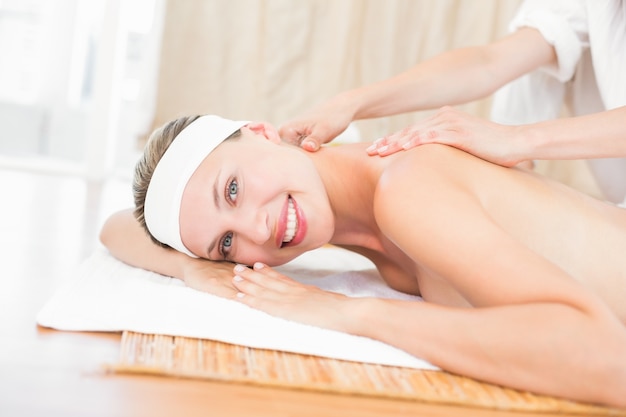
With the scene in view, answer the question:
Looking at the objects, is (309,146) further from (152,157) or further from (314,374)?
(314,374)

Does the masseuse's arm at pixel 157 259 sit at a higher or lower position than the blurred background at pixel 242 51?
lower

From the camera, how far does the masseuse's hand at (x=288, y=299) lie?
1624mm

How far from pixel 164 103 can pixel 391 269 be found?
2369 mm

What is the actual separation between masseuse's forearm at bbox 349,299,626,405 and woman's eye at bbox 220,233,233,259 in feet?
1.83

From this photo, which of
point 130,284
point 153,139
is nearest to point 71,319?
point 130,284

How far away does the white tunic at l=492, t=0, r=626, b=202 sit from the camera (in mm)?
2381

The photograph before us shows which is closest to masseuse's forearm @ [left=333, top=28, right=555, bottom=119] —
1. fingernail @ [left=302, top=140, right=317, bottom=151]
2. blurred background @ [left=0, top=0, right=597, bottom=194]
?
fingernail @ [left=302, top=140, right=317, bottom=151]

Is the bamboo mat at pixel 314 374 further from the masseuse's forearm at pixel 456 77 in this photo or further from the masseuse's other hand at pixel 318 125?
the masseuse's forearm at pixel 456 77

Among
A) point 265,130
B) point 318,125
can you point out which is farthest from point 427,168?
point 318,125

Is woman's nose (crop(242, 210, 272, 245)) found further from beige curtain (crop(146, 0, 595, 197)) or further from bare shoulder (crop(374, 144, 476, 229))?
beige curtain (crop(146, 0, 595, 197))

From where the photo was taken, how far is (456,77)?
2.44 metres

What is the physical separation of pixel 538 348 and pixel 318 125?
3.33ft

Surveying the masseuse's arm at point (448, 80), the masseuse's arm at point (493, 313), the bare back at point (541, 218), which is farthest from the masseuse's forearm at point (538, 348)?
the masseuse's arm at point (448, 80)

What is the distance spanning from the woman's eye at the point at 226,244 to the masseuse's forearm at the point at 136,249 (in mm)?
140
